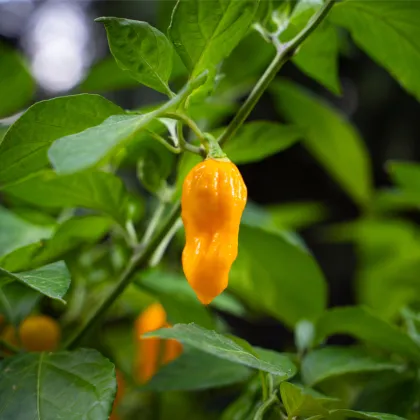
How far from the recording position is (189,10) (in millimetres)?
399

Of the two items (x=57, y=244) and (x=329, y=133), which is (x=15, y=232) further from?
(x=329, y=133)

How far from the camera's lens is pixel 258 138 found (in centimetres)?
56

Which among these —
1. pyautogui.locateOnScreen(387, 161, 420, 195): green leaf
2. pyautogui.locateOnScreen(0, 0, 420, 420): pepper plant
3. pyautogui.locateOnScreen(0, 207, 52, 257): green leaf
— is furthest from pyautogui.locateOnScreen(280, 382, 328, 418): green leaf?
pyautogui.locateOnScreen(387, 161, 420, 195): green leaf

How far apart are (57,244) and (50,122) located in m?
0.16

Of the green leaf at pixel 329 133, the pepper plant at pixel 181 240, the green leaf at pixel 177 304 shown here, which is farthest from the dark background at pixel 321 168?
the green leaf at pixel 177 304

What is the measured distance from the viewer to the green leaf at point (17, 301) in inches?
22.3

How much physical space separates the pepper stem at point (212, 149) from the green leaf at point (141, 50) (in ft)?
0.14

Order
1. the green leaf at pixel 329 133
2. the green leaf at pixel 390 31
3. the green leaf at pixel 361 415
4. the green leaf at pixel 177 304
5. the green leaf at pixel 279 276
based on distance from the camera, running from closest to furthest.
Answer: the green leaf at pixel 361 415 → the green leaf at pixel 390 31 → the green leaf at pixel 177 304 → the green leaf at pixel 279 276 → the green leaf at pixel 329 133

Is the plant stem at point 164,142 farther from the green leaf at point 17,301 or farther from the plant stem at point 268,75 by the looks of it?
the green leaf at point 17,301

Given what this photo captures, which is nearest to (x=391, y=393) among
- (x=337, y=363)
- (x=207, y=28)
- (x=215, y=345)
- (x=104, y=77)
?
(x=337, y=363)

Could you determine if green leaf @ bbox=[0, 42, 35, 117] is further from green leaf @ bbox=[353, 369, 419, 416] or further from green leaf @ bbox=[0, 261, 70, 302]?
green leaf @ bbox=[353, 369, 419, 416]

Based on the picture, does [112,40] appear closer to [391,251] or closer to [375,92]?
[391,251]

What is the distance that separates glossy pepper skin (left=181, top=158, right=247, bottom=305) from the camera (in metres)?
0.40

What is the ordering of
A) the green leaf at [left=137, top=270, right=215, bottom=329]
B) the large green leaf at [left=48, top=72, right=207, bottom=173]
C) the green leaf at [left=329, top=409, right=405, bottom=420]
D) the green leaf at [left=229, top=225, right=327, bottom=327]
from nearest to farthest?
1. the large green leaf at [left=48, top=72, right=207, bottom=173]
2. the green leaf at [left=329, top=409, right=405, bottom=420]
3. the green leaf at [left=137, top=270, right=215, bottom=329]
4. the green leaf at [left=229, top=225, right=327, bottom=327]
